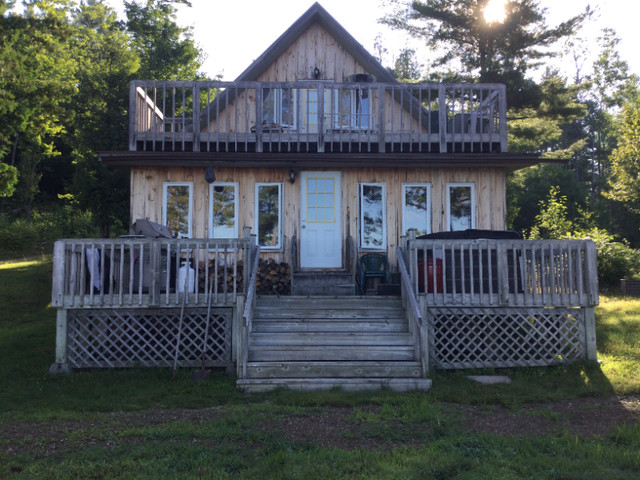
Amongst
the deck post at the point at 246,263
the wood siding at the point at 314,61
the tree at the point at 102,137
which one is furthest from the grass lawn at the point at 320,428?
the tree at the point at 102,137

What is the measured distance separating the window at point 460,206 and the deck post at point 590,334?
3520mm

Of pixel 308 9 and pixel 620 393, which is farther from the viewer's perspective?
pixel 308 9

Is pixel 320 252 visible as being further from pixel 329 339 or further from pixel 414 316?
pixel 414 316

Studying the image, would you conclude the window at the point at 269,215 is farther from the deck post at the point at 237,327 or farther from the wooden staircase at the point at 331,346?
the deck post at the point at 237,327

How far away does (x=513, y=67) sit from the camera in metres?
19.6

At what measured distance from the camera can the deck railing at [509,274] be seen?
29.9 ft

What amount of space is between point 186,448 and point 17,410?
294 cm

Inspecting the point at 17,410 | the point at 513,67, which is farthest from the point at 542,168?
the point at 17,410

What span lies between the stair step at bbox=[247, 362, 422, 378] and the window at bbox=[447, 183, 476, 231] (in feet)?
16.6

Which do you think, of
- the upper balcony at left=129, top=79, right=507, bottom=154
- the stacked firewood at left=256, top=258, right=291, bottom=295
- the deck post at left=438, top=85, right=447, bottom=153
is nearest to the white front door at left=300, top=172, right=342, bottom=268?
the stacked firewood at left=256, top=258, right=291, bottom=295

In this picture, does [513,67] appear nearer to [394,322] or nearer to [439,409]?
[394,322]

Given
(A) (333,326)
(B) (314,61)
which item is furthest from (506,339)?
(B) (314,61)

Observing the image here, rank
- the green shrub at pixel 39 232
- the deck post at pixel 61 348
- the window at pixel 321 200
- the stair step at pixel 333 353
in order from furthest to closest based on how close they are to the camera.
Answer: the green shrub at pixel 39 232
the window at pixel 321 200
the deck post at pixel 61 348
the stair step at pixel 333 353

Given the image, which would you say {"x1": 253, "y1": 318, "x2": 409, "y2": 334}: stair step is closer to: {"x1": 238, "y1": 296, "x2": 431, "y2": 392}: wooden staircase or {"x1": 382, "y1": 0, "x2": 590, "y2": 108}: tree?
{"x1": 238, "y1": 296, "x2": 431, "y2": 392}: wooden staircase
